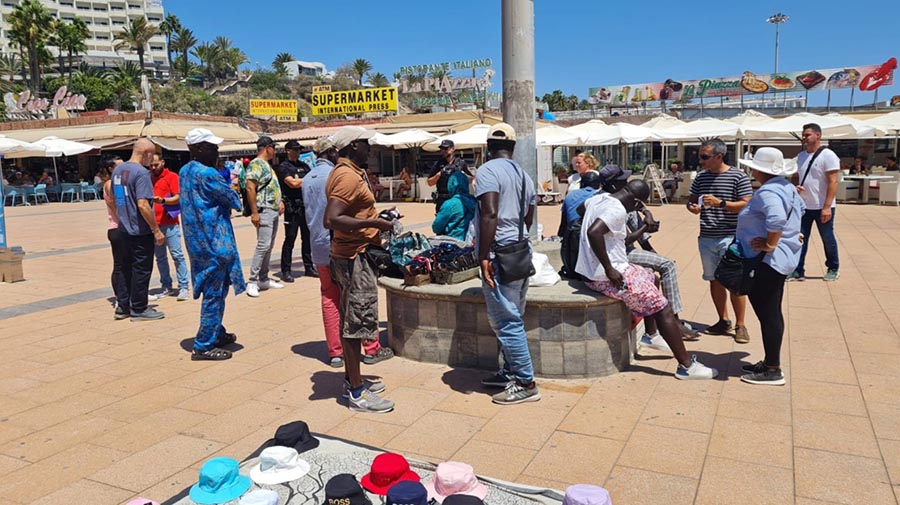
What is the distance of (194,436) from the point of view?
366 cm

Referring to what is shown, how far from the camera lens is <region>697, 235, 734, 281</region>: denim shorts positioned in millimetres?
5133

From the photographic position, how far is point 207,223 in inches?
194

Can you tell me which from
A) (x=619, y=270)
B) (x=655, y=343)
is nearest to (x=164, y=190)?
(x=619, y=270)

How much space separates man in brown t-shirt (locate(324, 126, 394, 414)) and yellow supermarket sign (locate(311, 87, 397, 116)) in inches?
1111

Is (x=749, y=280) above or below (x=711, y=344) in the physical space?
above

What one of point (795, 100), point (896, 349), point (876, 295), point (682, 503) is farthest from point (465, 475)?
point (795, 100)

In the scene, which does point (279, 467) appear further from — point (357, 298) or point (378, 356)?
point (378, 356)

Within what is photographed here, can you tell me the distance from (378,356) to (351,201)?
1.63 m

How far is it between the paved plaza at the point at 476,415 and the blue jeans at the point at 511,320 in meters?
0.26

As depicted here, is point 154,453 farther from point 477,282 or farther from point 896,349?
point 896,349

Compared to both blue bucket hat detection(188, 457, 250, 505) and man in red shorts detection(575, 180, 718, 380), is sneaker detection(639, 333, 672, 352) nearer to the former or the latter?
man in red shorts detection(575, 180, 718, 380)

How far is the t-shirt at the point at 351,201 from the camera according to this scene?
3684mm

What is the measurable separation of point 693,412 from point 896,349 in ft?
7.34

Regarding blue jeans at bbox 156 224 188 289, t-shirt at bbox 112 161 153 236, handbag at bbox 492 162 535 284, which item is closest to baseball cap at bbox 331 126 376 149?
handbag at bbox 492 162 535 284
